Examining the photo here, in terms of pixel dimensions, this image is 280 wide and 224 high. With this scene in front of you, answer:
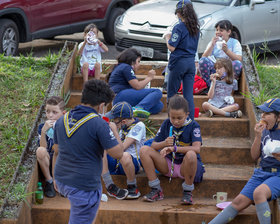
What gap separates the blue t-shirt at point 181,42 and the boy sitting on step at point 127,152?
1.04 meters

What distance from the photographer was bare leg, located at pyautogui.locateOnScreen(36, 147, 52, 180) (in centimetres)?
590

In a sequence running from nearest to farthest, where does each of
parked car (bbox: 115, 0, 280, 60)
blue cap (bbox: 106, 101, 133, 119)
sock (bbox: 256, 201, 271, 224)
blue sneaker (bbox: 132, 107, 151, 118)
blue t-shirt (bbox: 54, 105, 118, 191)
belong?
1. blue t-shirt (bbox: 54, 105, 118, 191)
2. sock (bbox: 256, 201, 271, 224)
3. blue cap (bbox: 106, 101, 133, 119)
4. blue sneaker (bbox: 132, 107, 151, 118)
5. parked car (bbox: 115, 0, 280, 60)

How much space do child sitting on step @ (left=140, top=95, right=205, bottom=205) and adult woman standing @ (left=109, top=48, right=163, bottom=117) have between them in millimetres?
1345

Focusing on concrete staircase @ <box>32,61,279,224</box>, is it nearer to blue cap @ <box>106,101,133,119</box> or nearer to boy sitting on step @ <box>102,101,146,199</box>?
boy sitting on step @ <box>102,101,146,199</box>

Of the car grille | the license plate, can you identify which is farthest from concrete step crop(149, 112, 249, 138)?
the car grille

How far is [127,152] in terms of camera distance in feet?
19.9

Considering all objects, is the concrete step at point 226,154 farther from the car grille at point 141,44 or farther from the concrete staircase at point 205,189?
the car grille at point 141,44

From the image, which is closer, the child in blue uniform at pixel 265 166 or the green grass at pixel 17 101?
the child in blue uniform at pixel 265 166

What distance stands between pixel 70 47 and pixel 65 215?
360 cm

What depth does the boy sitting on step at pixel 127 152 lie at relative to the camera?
5.92 meters

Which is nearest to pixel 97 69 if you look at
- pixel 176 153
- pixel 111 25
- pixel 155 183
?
pixel 176 153

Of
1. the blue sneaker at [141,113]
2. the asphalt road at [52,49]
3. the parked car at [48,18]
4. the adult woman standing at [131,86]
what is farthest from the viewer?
the asphalt road at [52,49]

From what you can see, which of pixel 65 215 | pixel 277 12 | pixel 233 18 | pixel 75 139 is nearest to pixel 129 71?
pixel 65 215

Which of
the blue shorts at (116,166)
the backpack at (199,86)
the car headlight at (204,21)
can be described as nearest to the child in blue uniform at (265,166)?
the blue shorts at (116,166)
